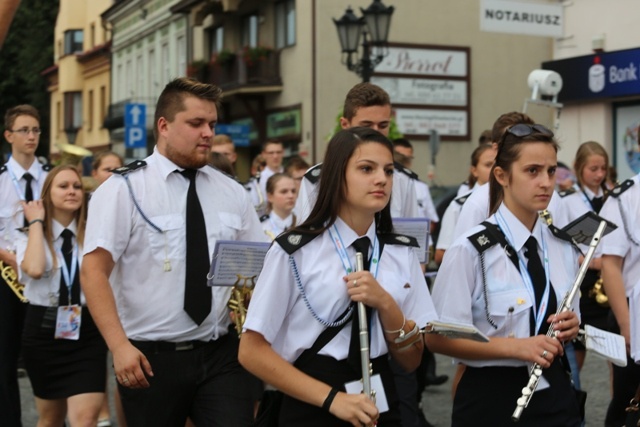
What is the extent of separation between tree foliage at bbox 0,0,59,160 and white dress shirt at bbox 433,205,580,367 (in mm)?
51563

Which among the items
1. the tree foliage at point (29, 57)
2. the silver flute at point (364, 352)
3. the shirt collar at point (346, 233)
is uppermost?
the tree foliage at point (29, 57)

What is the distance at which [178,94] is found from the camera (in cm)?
532

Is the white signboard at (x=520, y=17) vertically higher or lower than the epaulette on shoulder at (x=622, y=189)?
higher

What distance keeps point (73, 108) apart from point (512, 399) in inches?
2233

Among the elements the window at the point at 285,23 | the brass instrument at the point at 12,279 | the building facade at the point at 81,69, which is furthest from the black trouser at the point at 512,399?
the building facade at the point at 81,69

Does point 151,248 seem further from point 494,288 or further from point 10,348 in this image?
point 10,348

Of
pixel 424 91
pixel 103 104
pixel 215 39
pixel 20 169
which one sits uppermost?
pixel 215 39

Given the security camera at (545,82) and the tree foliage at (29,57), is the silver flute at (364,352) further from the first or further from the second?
the tree foliage at (29,57)

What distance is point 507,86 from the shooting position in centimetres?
3212

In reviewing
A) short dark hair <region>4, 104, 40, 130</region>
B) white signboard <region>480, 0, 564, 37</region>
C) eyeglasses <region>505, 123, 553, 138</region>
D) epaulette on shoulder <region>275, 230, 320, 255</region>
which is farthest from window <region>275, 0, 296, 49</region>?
epaulette on shoulder <region>275, 230, 320, 255</region>

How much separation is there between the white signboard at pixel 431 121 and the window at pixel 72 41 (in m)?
31.7

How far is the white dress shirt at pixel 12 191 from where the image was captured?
866 centimetres

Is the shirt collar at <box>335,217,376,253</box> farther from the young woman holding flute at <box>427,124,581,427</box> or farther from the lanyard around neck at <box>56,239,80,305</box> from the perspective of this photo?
the lanyard around neck at <box>56,239,80,305</box>

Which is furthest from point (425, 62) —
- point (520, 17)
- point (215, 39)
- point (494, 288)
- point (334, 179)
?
point (334, 179)
